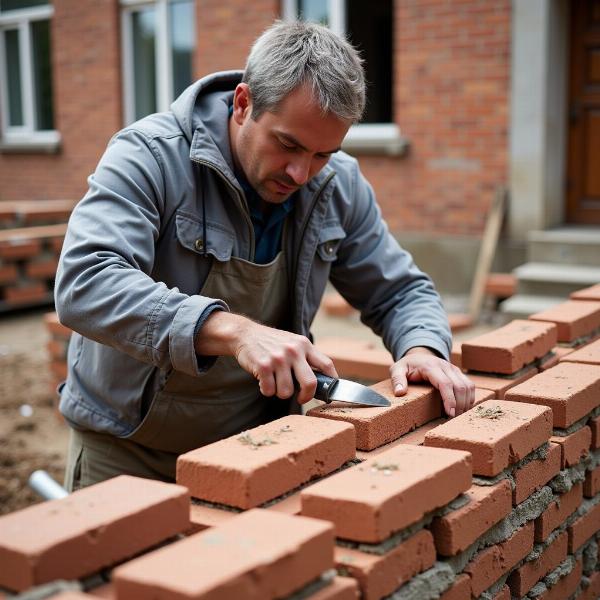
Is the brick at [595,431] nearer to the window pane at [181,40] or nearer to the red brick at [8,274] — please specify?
the red brick at [8,274]

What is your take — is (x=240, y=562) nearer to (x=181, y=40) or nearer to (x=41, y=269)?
(x=41, y=269)

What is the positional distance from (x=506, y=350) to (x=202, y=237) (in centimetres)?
104

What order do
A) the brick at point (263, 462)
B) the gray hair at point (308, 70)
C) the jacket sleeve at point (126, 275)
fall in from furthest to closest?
the gray hair at point (308, 70)
the jacket sleeve at point (126, 275)
the brick at point (263, 462)

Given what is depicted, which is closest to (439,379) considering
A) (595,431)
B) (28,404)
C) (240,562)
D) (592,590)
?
(595,431)

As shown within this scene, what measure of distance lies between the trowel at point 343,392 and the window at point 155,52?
32.4 feet

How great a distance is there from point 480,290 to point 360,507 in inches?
272

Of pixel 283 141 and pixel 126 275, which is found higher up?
pixel 283 141

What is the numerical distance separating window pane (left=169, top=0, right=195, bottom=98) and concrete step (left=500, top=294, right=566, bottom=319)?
5631 millimetres

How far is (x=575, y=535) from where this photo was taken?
2.68 meters

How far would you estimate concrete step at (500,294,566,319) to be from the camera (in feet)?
25.7

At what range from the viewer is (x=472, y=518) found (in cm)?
203

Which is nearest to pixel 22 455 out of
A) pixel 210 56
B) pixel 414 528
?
pixel 414 528

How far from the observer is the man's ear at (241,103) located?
2.62 meters

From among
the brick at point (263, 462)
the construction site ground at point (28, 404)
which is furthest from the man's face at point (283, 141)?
the construction site ground at point (28, 404)
